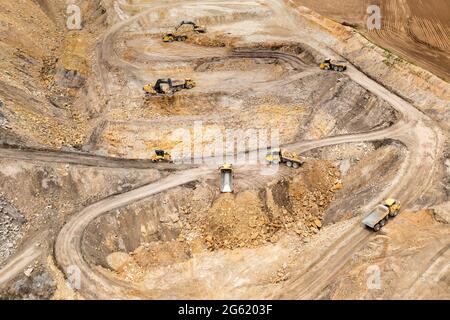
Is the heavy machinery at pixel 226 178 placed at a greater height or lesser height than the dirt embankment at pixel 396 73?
lesser

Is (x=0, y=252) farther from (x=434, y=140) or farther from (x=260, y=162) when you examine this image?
(x=434, y=140)

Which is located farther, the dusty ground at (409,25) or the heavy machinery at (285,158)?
the dusty ground at (409,25)

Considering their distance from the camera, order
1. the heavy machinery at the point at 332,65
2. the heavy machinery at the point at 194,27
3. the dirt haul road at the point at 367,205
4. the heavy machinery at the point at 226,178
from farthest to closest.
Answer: the heavy machinery at the point at 194,27 → the heavy machinery at the point at 332,65 → the heavy machinery at the point at 226,178 → the dirt haul road at the point at 367,205

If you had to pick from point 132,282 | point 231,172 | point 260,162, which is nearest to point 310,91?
point 260,162

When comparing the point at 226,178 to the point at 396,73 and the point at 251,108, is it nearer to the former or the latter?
the point at 251,108

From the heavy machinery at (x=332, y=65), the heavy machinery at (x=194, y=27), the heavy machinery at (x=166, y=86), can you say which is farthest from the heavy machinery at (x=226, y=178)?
the heavy machinery at (x=194, y=27)

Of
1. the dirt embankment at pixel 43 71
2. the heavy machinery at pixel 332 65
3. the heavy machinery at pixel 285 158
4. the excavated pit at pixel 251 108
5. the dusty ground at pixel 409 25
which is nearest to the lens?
the heavy machinery at pixel 285 158

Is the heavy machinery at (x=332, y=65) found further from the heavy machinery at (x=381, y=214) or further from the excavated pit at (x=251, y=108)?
the heavy machinery at (x=381, y=214)
